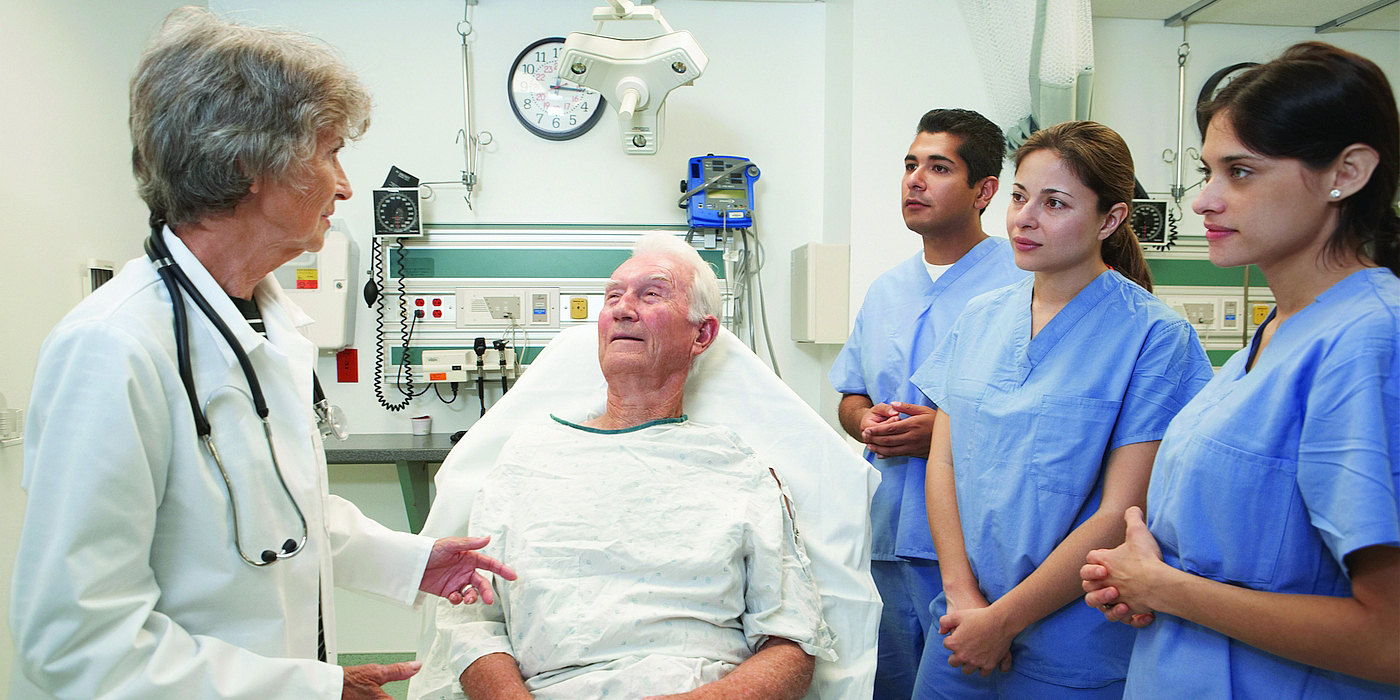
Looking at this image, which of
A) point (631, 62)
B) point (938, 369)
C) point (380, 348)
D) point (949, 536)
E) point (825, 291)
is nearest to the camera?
point (949, 536)

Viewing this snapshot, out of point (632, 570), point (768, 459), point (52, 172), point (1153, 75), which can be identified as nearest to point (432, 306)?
point (52, 172)

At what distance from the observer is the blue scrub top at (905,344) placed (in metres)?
1.59

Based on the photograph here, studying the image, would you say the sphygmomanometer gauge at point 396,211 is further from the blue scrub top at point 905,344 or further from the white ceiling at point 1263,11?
the white ceiling at point 1263,11

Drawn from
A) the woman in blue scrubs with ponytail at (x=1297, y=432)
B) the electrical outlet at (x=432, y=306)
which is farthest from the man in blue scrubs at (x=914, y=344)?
the electrical outlet at (x=432, y=306)

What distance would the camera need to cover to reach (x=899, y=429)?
1.55 meters

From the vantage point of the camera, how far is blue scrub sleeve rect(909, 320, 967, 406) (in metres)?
1.50

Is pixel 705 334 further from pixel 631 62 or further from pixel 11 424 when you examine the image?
pixel 11 424

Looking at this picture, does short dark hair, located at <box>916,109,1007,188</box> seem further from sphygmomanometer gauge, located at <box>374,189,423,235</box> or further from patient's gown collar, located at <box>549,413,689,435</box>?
sphygmomanometer gauge, located at <box>374,189,423,235</box>

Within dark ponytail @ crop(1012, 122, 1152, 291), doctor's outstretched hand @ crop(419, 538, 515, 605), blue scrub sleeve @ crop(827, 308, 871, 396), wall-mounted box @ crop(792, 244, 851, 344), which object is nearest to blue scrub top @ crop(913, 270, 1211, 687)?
dark ponytail @ crop(1012, 122, 1152, 291)

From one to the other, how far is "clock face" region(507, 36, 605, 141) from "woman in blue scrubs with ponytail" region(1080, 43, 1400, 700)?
2.37 meters

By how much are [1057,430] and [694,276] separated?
0.73 metres

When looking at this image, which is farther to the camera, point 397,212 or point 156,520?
point 397,212

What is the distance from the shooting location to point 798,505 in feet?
4.99

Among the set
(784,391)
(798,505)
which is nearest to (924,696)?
(798,505)
